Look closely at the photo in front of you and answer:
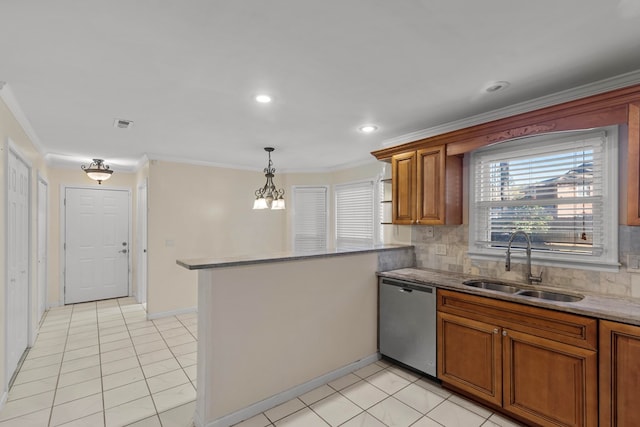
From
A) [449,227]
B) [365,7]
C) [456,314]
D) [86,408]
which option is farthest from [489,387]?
[86,408]

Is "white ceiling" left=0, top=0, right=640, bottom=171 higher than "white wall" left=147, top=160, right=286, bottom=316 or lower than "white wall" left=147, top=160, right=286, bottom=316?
higher

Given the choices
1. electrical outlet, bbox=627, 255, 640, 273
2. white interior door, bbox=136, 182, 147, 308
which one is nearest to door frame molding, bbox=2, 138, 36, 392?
white interior door, bbox=136, 182, 147, 308

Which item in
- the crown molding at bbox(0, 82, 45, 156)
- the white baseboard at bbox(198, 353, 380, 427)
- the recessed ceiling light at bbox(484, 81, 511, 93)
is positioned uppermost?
the recessed ceiling light at bbox(484, 81, 511, 93)

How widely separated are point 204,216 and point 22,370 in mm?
2729

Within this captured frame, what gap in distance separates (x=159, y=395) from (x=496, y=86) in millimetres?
3623

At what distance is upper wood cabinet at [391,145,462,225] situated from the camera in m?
2.97

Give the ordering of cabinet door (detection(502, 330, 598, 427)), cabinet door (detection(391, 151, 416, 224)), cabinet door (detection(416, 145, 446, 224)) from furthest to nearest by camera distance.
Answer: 1. cabinet door (detection(391, 151, 416, 224))
2. cabinet door (detection(416, 145, 446, 224))
3. cabinet door (detection(502, 330, 598, 427))

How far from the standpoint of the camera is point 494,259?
9.49 feet

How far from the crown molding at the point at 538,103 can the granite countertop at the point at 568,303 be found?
145cm

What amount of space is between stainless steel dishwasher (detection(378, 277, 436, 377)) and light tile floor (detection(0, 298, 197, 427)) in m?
1.85

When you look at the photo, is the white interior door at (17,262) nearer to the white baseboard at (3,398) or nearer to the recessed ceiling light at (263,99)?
the white baseboard at (3,398)

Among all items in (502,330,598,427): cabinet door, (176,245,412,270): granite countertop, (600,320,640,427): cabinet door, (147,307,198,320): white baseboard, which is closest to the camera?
(600,320,640,427): cabinet door

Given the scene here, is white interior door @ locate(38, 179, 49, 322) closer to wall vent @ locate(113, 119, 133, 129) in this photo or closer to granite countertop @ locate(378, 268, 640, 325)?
wall vent @ locate(113, 119, 133, 129)

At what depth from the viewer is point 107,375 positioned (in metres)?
2.90
